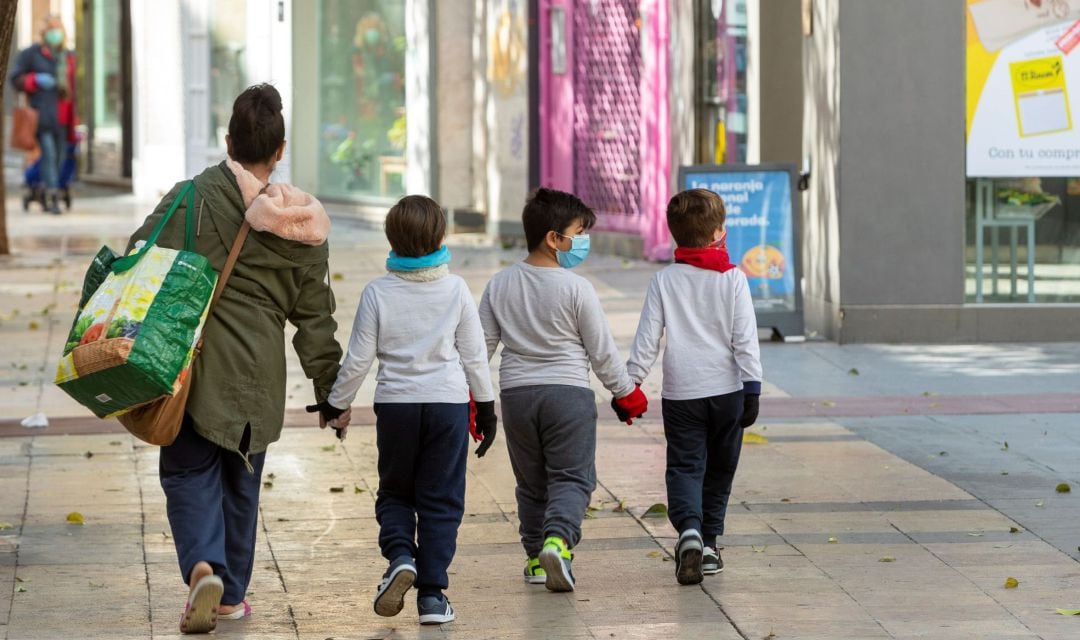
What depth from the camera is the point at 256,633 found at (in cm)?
549

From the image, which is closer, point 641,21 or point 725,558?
point 725,558

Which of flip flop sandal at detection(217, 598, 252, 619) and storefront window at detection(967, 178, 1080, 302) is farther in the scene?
storefront window at detection(967, 178, 1080, 302)

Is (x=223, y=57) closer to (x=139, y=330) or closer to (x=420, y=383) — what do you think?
(x=420, y=383)

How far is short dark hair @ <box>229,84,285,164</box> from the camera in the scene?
5375mm

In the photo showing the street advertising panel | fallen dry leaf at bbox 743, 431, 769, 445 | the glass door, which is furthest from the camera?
the glass door

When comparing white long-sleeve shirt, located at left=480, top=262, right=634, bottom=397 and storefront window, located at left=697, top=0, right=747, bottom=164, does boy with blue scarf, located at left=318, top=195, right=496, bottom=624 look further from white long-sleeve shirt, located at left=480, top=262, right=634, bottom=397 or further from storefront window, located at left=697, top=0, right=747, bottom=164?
storefront window, located at left=697, top=0, right=747, bottom=164

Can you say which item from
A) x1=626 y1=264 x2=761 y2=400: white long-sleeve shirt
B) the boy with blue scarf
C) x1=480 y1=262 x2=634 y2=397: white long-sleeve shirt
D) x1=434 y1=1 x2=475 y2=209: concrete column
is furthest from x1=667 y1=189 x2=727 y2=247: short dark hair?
x1=434 y1=1 x2=475 y2=209: concrete column

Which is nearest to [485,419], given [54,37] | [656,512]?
[656,512]

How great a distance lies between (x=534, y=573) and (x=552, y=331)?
0.82 meters

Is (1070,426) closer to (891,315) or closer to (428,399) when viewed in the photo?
(891,315)

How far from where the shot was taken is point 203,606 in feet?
17.4

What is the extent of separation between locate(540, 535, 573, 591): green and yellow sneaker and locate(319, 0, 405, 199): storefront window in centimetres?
1623

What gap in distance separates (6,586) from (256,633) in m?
1.04

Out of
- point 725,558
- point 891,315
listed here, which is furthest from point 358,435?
point 891,315
